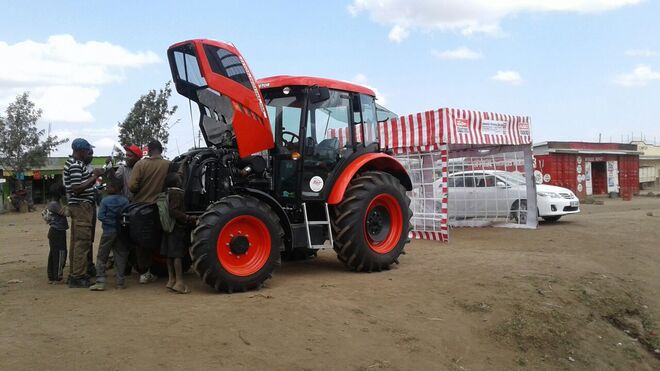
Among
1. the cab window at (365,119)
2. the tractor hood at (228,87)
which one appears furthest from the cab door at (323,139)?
the tractor hood at (228,87)

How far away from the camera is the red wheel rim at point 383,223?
7.61 metres

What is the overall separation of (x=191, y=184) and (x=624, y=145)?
119ft

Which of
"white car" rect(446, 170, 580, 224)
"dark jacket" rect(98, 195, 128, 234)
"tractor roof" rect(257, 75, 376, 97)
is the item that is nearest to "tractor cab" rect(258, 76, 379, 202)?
"tractor roof" rect(257, 75, 376, 97)

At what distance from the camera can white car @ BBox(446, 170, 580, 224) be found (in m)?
14.0

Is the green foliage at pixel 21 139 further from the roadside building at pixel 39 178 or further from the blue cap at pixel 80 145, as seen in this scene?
the blue cap at pixel 80 145

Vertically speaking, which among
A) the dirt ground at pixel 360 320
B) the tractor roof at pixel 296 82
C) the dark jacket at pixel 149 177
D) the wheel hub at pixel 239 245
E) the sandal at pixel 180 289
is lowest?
the dirt ground at pixel 360 320

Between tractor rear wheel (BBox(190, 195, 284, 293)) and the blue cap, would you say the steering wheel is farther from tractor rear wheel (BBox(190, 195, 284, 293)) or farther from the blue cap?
the blue cap

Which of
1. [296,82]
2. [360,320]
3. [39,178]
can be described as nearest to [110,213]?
[296,82]

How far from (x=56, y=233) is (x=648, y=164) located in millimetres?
53689

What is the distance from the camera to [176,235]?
611 centimetres

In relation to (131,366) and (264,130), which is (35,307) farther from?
(264,130)

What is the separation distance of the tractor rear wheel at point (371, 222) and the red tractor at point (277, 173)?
14mm

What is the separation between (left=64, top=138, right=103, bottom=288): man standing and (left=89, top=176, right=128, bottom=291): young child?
A: 180 mm

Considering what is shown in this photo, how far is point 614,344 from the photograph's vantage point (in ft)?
19.5
